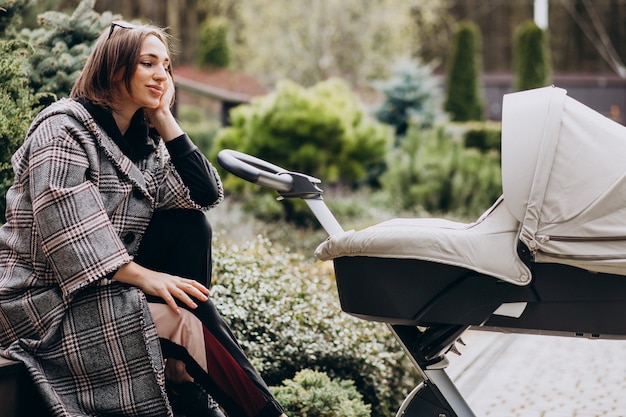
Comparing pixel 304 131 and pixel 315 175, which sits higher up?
pixel 304 131

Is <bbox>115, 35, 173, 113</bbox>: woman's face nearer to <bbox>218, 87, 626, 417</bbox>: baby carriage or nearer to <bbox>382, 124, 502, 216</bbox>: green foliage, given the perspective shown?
<bbox>218, 87, 626, 417</bbox>: baby carriage

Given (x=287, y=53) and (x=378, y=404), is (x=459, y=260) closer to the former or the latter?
(x=378, y=404)

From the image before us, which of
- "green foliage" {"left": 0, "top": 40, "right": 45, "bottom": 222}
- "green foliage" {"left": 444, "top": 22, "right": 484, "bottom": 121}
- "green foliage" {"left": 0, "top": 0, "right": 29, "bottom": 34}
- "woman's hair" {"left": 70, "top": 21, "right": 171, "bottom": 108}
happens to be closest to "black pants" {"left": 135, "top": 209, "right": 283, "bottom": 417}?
"woman's hair" {"left": 70, "top": 21, "right": 171, "bottom": 108}

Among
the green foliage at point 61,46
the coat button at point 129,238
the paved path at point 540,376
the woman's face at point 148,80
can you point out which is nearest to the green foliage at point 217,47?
the paved path at point 540,376

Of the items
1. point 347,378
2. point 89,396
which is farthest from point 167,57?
point 347,378

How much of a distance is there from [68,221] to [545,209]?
1.52 meters

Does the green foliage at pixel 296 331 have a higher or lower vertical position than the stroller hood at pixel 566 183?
lower

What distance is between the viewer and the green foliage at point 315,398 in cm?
405

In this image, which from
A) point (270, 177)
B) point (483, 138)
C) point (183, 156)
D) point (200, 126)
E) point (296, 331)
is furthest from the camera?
point (483, 138)

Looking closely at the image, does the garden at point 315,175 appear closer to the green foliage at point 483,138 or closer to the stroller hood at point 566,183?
the green foliage at point 483,138

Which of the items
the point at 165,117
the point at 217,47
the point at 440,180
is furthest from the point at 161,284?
the point at 217,47

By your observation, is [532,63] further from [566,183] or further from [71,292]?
[71,292]

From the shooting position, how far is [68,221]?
294cm

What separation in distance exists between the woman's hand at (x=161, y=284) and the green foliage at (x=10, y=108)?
114cm
